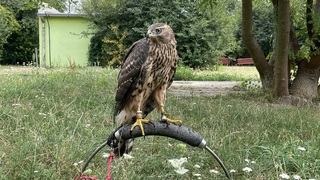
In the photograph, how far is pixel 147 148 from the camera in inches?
128

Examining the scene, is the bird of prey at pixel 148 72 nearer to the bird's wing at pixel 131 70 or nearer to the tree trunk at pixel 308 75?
the bird's wing at pixel 131 70

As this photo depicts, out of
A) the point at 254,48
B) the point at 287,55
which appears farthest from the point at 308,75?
the point at 254,48

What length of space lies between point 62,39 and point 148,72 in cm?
2054

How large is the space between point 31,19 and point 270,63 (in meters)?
22.3

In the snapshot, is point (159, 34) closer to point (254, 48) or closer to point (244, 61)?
point (254, 48)

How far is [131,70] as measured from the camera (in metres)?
2.40

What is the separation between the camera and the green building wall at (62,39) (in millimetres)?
21719

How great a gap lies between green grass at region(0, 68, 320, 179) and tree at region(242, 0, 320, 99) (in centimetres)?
174

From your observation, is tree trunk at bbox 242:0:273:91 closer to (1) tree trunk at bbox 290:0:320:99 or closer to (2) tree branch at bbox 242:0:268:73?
(2) tree branch at bbox 242:0:268:73

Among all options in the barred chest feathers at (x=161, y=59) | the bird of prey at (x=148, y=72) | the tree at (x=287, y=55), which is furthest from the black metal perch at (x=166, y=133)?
the tree at (x=287, y=55)

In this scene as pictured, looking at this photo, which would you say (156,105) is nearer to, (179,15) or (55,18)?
(179,15)

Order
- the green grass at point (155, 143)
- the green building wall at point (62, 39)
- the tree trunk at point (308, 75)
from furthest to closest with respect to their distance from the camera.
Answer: the green building wall at point (62, 39) → the tree trunk at point (308, 75) → the green grass at point (155, 143)

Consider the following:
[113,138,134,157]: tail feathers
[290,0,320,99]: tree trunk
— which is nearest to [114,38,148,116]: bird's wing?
[113,138,134,157]: tail feathers

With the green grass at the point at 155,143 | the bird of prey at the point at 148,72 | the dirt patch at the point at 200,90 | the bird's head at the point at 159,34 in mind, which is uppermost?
the bird's head at the point at 159,34
